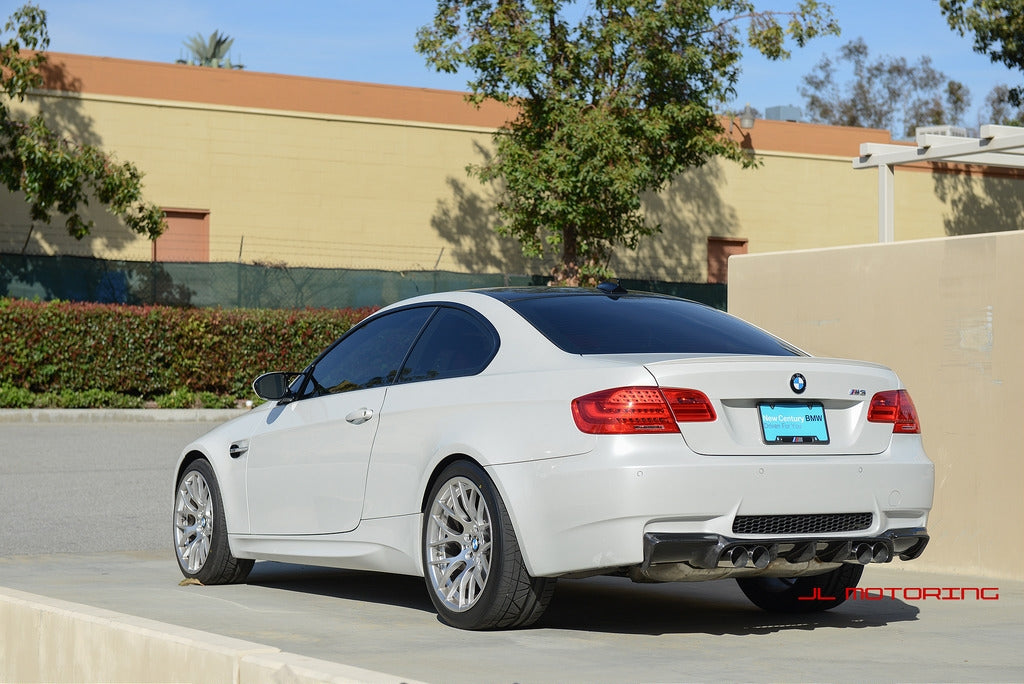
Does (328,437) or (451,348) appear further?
(328,437)

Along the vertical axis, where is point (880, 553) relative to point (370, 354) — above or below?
below

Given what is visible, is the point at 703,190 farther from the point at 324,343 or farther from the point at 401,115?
the point at 324,343

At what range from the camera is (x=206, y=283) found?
2766 centimetres

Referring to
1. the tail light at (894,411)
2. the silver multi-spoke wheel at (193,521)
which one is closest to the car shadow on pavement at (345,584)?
the silver multi-spoke wheel at (193,521)

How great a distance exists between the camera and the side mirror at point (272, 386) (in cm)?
824

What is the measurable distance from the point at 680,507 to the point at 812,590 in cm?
173

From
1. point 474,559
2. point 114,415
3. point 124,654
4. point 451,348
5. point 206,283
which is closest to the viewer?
point 124,654

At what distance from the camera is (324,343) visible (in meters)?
26.4

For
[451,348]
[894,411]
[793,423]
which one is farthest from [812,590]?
[451,348]

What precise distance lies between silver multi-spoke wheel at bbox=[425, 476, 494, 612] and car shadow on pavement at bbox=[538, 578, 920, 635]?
0.46 metres

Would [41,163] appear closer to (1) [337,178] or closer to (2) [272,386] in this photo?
(1) [337,178]

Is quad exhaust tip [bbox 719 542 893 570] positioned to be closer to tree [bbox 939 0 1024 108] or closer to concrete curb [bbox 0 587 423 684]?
concrete curb [bbox 0 587 423 684]

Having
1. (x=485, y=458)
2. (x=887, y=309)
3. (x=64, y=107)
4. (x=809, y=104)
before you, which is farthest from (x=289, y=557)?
(x=809, y=104)

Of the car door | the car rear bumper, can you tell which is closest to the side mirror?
the car door
